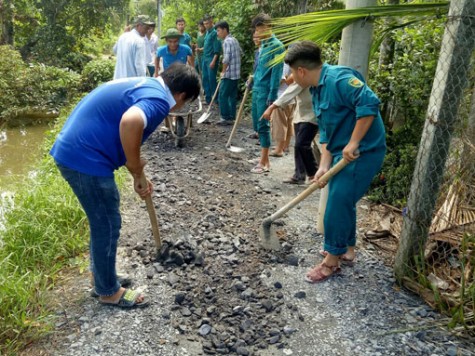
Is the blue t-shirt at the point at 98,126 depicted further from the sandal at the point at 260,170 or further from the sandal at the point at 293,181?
the sandal at the point at 260,170

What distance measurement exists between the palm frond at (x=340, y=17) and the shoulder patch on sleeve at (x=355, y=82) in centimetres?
49

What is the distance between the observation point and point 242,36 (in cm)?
1023

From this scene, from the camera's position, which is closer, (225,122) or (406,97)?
(406,97)

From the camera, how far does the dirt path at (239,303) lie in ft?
8.46

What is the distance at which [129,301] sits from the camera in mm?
2871

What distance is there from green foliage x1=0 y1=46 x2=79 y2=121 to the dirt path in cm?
754

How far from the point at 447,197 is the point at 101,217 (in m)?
2.68

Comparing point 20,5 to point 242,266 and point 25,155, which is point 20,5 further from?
point 242,266

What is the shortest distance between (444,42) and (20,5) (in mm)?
15232

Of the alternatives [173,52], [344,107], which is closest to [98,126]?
[344,107]

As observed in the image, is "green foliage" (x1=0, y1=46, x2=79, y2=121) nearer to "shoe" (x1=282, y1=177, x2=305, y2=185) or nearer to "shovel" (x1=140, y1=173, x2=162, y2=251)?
"shoe" (x1=282, y1=177, x2=305, y2=185)

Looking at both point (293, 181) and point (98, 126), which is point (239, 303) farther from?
point (293, 181)

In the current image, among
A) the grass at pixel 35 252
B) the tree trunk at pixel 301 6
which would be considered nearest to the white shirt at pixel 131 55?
the grass at pixel 35 252

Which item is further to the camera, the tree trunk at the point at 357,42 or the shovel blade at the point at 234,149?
the shovel blade at the point at 234,149
